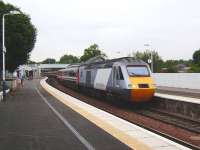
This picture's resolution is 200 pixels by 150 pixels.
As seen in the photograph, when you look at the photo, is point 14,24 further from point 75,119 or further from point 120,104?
point 75,119

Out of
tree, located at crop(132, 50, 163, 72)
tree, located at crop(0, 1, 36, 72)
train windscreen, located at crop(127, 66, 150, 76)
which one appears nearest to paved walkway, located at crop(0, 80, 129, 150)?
train windscreen, located at crop(127, 66, 150, 76)

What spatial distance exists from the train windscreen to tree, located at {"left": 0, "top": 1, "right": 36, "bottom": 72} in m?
22.3

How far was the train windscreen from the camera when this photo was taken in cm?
2730

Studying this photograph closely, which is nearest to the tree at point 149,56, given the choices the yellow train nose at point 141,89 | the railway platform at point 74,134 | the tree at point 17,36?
the tree at point 17,36

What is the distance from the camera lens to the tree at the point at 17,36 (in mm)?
47812

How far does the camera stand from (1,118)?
19625 mm

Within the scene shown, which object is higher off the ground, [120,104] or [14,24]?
[14,24]

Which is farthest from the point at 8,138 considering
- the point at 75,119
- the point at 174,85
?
the point at 174,85

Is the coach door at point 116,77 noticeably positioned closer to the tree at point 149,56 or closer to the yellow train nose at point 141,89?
the yellow train nose at point 141,89

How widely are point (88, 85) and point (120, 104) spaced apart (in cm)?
1099

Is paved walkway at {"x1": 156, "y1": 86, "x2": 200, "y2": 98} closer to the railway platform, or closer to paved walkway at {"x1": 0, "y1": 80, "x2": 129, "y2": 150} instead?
the railway platform

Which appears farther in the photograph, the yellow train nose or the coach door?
the coach door

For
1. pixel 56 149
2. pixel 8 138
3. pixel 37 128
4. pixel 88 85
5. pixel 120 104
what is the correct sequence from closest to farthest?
1. pixel 56 149
2. pixel 8 138
3. pixel 37 128
4. pixel 120 104
5. pixel 88 85

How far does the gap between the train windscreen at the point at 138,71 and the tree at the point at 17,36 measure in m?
22.3
